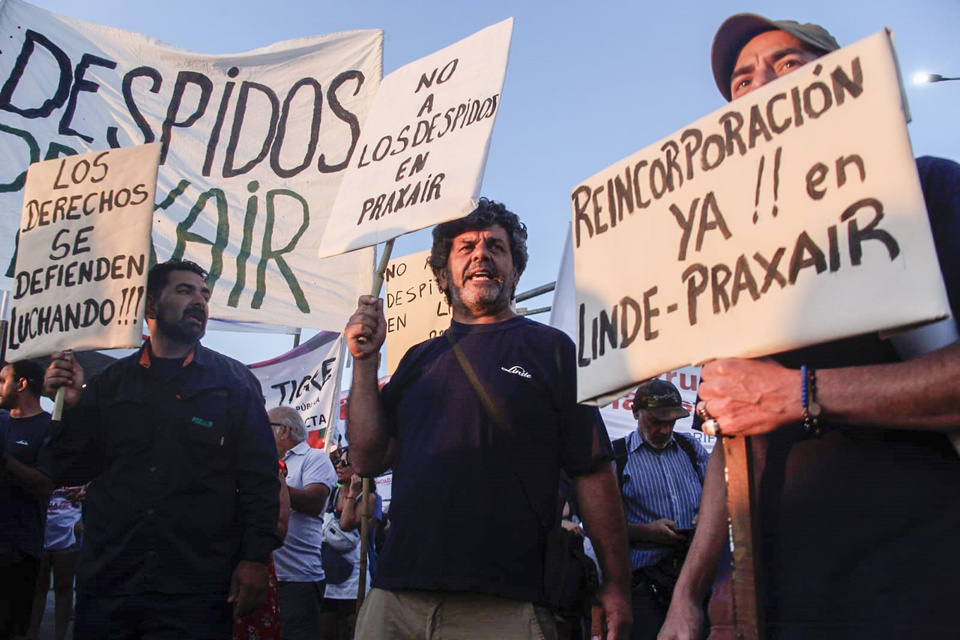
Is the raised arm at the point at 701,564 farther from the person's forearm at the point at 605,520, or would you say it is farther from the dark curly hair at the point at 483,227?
the dark curly hair at the point at 483,227

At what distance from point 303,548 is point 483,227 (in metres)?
3.62

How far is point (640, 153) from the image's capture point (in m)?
2.11

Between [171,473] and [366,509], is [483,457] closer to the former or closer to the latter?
[366,509]

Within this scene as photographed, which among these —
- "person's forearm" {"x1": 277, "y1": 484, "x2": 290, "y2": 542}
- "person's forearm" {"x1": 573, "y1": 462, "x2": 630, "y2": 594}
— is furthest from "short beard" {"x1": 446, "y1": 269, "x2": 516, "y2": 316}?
"person's forearm" {"x1": 277, "y1": 484, "x2": 290, "y2": 542}

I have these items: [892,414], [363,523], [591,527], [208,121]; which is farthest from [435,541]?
[208,121]

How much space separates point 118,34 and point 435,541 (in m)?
4.45

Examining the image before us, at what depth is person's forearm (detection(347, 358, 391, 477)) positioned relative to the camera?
3.07 meters

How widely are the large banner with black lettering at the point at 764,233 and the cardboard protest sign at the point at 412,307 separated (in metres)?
3.89

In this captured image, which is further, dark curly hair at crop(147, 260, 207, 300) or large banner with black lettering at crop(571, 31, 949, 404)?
dark curly hair at crop(147, 260, 207, 300)

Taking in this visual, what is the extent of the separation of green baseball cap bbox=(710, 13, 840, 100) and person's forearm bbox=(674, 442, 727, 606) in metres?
1.01

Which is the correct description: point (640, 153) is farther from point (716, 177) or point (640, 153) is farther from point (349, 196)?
point (349, 196)

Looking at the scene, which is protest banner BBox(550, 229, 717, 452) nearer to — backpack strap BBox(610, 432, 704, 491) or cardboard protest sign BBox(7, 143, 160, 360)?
backpack strap BBox(610, 432, 704, 491)

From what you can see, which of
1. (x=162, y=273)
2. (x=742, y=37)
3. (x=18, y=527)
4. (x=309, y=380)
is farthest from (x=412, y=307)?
(x=742, y=37)

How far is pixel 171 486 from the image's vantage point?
11.5 ft
